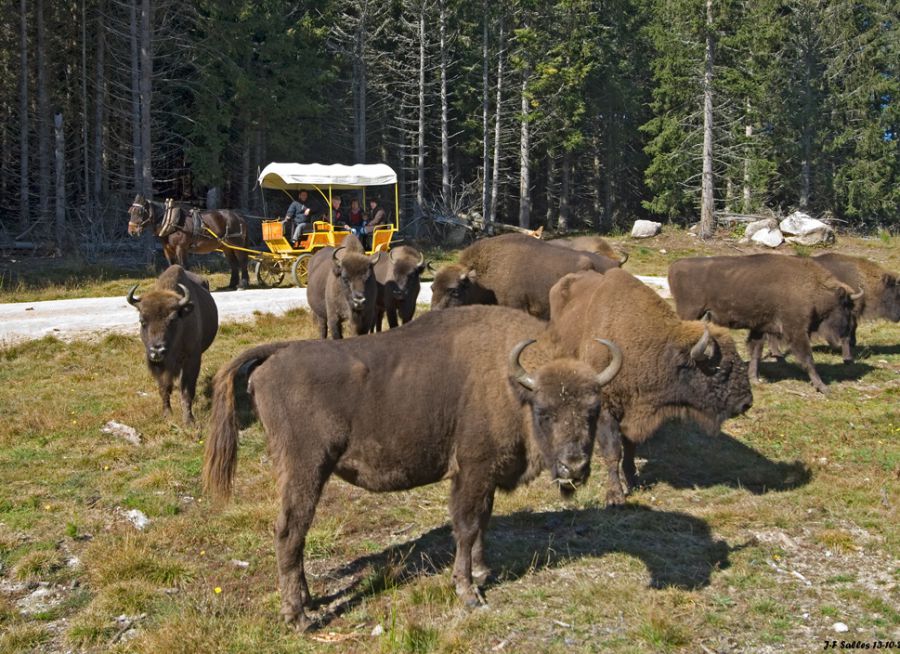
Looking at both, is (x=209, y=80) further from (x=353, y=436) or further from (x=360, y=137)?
(x=353, y=436)

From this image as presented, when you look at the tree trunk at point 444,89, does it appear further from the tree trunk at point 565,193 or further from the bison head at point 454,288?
the bison head at point 454,288

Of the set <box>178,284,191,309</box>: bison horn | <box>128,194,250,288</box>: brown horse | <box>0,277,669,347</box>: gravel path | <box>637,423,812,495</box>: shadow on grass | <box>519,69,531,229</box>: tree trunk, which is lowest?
<box>637,423,812,495</box>: shadow on grass

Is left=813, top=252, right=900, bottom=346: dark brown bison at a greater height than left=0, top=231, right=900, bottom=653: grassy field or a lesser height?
greater

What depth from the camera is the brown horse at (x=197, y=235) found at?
2134 cm

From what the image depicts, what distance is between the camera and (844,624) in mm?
5629

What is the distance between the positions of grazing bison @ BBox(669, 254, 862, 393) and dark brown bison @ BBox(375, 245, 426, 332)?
15.5 feet

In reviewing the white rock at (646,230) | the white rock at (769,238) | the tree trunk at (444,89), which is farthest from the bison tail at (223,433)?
the white rock at (646,230)

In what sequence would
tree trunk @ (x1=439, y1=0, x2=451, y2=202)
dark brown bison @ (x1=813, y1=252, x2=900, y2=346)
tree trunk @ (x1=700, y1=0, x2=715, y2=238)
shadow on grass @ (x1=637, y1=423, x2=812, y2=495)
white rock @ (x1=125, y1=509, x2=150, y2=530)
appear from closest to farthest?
white rock @ (x1=125, y1=509, x2=150, y2=530)
shadow on grass @ (x1=637, y1=423, x2=812, y2=495)
dark brown bison @ (x1=813, y1=252, x2=900, y2=346)
tree trunk @ (x1=700, y1=0, x2=715, y2=238)
tree trunk @ (x1=439, y1=0, x2=451, y2=202)

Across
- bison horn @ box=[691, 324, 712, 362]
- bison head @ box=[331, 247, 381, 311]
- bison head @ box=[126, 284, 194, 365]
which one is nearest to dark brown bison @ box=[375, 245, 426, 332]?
bison head @ box=[331, 247, 381, 311]

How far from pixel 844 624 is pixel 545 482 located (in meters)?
3.28

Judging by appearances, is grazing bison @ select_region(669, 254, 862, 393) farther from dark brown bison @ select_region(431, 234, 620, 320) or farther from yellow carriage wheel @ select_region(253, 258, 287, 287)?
yellow carriage wheel @ select_region(253, 258, 287, 287)

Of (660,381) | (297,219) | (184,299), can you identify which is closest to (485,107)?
(297,219)

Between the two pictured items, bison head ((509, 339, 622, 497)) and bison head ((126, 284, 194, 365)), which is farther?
bison head ((126, 284, 194, 365))

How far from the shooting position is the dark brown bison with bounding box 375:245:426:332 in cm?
1483
